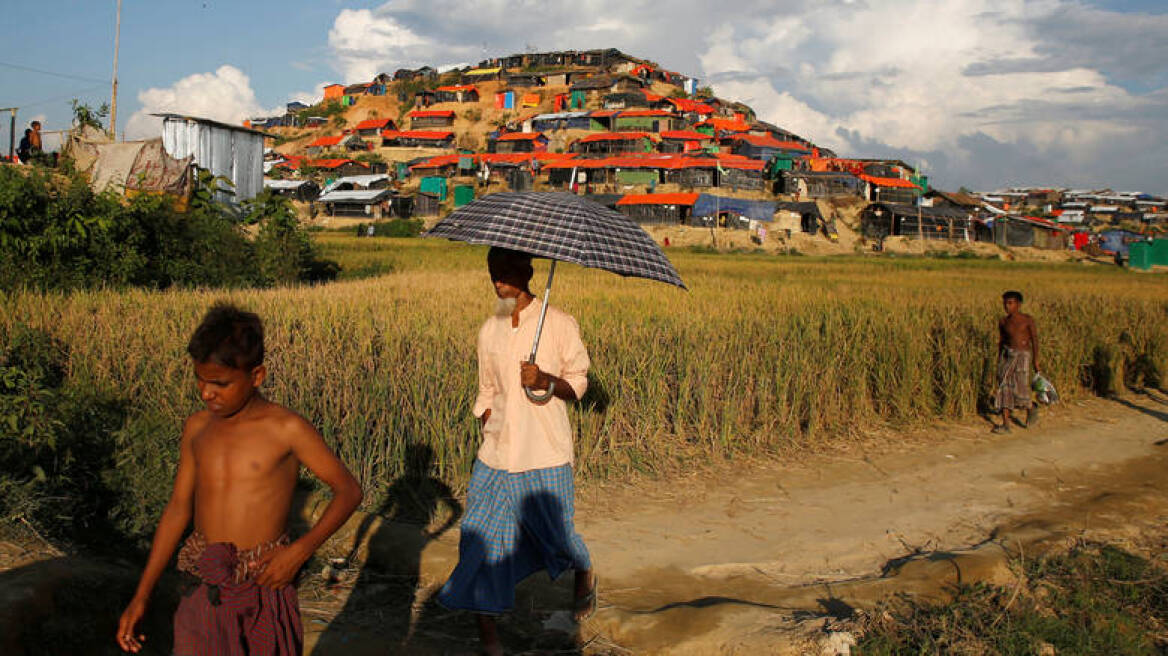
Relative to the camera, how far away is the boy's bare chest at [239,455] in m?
2.10

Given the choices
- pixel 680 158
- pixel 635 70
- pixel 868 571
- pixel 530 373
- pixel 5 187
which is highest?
pixel 635 70

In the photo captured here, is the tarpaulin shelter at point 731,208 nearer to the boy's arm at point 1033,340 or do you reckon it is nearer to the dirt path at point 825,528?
the boy's arm at point 1033,340

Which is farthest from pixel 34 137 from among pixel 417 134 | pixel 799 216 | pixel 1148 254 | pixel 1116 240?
pixel 1116 240

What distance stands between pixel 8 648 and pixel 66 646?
0.81ft

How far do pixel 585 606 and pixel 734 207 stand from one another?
155ft

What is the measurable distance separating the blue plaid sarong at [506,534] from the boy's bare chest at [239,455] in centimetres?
134

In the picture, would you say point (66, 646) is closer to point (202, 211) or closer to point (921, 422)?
point (921, 422)

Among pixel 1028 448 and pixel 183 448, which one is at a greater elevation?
pixel 183 448

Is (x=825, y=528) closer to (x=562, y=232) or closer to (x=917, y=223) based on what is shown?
(x=562, y=232)

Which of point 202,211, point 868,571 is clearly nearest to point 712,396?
point 868,571

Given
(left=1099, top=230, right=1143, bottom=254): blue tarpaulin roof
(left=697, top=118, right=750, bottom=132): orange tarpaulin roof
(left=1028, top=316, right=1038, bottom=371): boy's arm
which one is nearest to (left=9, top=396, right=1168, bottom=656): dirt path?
(left=1028, top=316, right=1038, bottom=371): boy's arm

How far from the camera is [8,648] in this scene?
273cm

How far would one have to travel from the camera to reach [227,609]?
2004 millimetres

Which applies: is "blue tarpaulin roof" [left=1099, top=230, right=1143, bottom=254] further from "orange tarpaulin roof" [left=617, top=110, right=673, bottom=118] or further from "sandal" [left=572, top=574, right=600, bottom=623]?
"sandal" [left=572, top=574, right=600, bottom=623]
